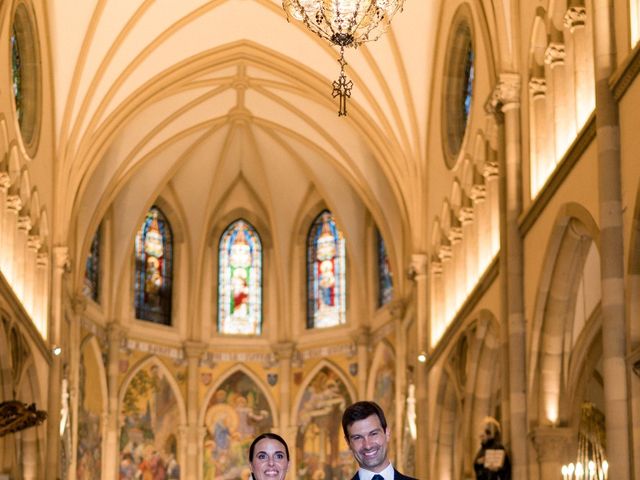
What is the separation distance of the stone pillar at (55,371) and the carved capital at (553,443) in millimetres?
10278

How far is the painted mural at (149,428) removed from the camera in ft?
99.5

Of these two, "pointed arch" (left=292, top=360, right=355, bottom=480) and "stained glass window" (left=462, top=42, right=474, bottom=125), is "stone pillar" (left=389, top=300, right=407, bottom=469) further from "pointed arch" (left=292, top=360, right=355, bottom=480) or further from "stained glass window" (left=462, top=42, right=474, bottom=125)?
"stained glass window" (left=462, top=42, right=474, bottom=125)

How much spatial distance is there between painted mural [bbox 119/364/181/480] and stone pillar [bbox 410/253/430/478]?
7670mm

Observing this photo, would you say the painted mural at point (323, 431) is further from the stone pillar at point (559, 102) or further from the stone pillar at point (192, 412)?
the stone pillar at point (559, 102)

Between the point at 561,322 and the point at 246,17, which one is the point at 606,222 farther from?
the point at 246,17

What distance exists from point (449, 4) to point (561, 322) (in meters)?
7.86

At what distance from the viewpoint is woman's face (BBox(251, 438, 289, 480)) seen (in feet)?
18.3

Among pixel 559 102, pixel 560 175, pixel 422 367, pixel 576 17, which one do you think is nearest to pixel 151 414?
pixel 422 367

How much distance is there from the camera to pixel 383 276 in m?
30.9

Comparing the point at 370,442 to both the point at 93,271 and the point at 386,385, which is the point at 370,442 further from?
the point at 93,271

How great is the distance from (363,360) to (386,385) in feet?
3.75

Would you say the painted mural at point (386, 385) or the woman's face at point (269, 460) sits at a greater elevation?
the painted mural at point (386, 385)

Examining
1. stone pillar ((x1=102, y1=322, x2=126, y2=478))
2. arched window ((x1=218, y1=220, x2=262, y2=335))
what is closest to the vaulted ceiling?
stone pillar ((x1=102, y1=322, x2=126, y2=478))

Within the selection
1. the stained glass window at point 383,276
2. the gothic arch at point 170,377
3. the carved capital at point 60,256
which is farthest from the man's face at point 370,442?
the gothic arch at point 170,377
